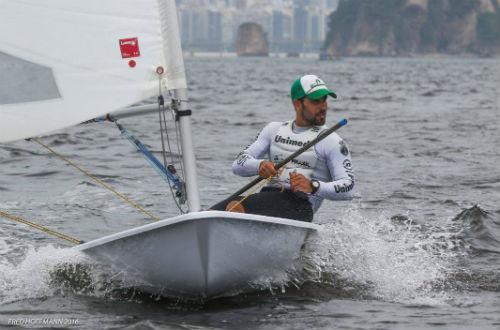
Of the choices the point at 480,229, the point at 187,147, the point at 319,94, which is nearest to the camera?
the point at 187,147

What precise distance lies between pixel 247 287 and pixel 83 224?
372cm

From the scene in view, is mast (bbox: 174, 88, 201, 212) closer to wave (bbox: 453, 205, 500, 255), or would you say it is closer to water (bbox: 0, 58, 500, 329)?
water (bbox: 0, 58, 500, 329)

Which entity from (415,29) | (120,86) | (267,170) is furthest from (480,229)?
(415,29)

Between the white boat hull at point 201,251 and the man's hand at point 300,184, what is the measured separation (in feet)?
0.72

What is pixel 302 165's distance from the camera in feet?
23.6

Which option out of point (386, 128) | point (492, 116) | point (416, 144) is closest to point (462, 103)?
point (492, 116)

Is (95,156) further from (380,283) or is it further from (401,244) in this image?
(380,283)

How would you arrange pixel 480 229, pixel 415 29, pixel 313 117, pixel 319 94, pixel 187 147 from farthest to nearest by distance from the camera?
1. pixel 415 29
2. pixel 480 229
3. pixel 313 117
4. pixel 319 94
5. pixel 187 147

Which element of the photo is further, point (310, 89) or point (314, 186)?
point (310, 89)

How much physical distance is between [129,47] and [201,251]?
125cm

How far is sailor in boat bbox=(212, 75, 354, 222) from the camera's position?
6.98m

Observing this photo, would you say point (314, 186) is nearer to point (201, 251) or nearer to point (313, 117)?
point (313, 117)

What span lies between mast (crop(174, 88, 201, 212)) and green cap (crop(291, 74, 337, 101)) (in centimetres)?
95

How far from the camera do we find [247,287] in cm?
674
